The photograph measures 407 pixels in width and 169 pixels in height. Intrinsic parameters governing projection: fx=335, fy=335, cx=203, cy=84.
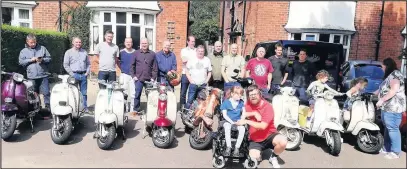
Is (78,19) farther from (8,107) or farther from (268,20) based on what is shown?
(8,107)

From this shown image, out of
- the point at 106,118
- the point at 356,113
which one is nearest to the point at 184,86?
the point at 106,118

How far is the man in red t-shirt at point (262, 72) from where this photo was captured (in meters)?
6.34

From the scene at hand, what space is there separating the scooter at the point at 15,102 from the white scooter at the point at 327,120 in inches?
183

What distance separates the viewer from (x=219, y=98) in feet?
18.0

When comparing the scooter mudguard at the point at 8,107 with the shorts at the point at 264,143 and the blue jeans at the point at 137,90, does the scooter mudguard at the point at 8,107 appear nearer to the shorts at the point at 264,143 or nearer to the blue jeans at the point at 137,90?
the blue jeans at the point at 137,90

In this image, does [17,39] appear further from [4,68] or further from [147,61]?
[147,61]

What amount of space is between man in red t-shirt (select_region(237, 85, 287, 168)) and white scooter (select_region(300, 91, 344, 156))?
3.92 ft

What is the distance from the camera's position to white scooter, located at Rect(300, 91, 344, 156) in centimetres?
507

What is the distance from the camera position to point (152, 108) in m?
5.52

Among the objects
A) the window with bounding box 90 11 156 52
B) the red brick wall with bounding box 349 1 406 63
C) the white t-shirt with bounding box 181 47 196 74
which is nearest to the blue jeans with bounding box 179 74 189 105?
the white t-shirt with bounding box 181 47 196 74

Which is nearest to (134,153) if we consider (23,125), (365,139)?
(23,125)

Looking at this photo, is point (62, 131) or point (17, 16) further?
point (17, 16)

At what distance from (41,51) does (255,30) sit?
32.9ft

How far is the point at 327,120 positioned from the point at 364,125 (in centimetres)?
56
